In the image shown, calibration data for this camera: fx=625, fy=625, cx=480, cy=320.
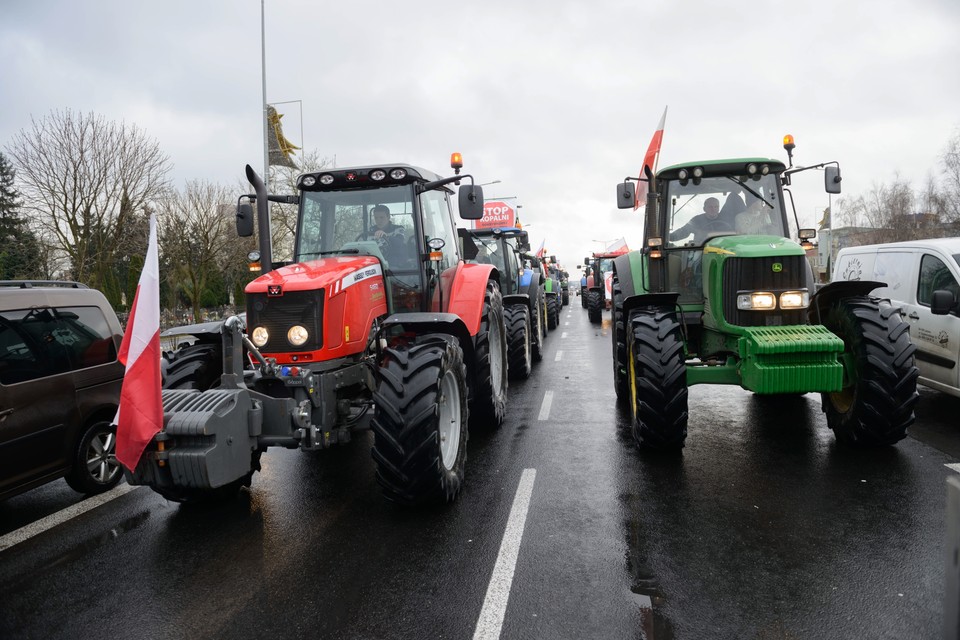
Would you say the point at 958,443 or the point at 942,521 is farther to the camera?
the point at 958,443

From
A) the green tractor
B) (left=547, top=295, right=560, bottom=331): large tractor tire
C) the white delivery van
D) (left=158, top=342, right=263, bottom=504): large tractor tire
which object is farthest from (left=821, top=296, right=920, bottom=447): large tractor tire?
(left=547, top=295, right=560, bottom=331): large tractor tire

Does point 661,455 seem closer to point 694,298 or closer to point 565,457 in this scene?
point 565,457

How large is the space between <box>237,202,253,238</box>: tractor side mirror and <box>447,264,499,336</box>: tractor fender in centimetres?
199

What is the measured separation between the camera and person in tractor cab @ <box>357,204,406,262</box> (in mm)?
5633

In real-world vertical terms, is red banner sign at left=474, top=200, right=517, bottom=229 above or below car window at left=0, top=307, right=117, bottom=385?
above

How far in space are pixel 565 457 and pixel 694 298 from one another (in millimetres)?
2089

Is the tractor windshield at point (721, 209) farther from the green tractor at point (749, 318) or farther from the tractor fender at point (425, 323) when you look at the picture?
the tractor fender at point (425, 323)

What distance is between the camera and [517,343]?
9914 millimetres

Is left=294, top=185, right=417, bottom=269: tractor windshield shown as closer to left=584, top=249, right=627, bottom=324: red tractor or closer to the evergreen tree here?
left=584, top=249, right=627, bottom=324: red tractor

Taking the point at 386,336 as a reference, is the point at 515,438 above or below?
below

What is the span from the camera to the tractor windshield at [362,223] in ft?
18.5

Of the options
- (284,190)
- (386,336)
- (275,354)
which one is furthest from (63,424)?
(284,190)

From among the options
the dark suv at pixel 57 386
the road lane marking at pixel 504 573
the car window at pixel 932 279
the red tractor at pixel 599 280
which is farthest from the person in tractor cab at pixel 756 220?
the red tractor at pixel 599 280

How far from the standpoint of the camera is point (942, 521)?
13.3 feet
